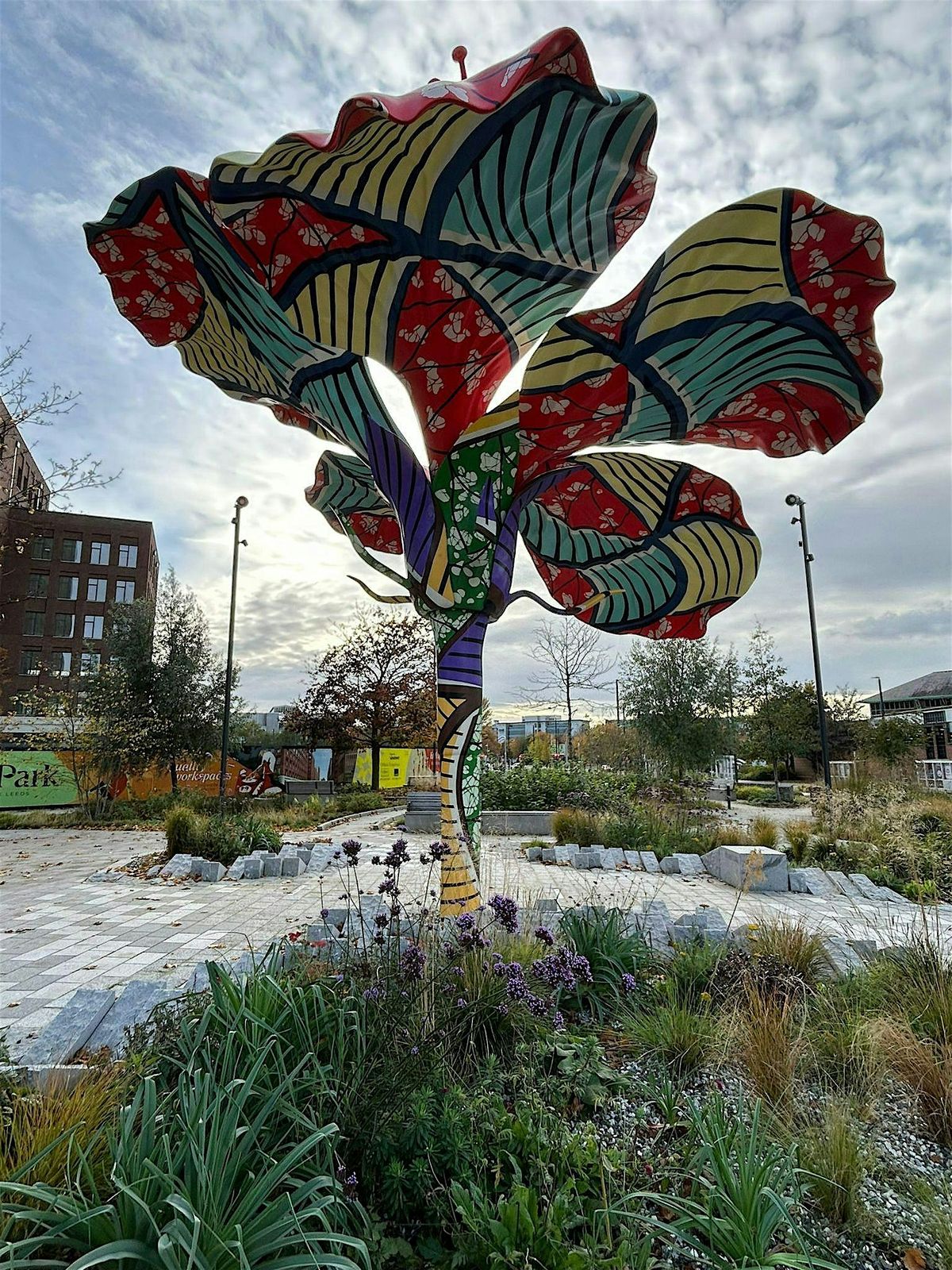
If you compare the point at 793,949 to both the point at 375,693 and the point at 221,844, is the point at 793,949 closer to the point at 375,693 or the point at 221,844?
the point at 221,844

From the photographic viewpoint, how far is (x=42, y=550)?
49.8 m

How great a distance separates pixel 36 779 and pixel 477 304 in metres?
22.8

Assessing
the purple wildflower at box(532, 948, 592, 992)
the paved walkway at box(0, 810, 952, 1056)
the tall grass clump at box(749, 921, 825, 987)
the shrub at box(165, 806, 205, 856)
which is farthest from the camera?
the shrub at box(165, 806, 205, 856)

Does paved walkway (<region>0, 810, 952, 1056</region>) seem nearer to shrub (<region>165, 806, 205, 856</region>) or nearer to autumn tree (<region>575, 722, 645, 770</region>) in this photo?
shrub (<region>165, 806, 205, 856</region>)

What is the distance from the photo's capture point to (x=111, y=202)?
443 centimetres

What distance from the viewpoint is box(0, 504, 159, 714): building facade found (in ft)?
156

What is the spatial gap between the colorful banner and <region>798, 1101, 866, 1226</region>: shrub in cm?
2332

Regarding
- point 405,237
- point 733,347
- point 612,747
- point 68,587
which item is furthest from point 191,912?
point 68,587

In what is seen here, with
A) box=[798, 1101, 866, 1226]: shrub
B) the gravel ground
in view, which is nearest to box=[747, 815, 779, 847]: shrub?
the gravel ground

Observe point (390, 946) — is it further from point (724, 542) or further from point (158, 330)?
point (724, 542)

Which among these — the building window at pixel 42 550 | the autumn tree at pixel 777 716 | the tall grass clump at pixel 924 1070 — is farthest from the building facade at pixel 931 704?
the building window at pixel 42 550

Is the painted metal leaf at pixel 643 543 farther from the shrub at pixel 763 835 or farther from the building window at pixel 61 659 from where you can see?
the building window at pixel 61 659

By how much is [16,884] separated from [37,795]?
14.9m

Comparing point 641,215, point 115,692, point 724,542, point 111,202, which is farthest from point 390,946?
point 115,692
